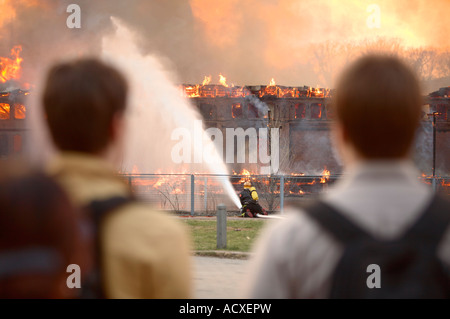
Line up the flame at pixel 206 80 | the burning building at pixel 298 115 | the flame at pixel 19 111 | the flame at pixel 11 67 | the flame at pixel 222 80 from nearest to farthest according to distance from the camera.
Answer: the burning building at pixel 298 115 → the flame at pixel 11 67 → the flame at pixel 19 111 → the flame at pixel 222 80 → the flame at pixel 206 80

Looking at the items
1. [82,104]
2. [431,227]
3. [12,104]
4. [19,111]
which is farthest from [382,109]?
[19,111]

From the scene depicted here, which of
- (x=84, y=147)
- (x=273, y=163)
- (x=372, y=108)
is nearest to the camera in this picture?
(x=372, y=108)

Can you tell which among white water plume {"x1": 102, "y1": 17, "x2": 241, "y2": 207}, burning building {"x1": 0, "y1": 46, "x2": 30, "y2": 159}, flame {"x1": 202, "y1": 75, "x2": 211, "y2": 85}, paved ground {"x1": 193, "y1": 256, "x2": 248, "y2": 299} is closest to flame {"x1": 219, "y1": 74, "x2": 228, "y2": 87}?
flame {"x1": 202, "y1": 75, "x2": 211, "y2": 85}

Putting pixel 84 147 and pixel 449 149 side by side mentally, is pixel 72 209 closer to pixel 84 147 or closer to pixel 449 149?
pixel 84 147

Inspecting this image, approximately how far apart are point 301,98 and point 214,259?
1281 inches

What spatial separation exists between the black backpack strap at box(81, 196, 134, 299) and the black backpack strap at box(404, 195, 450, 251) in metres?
0.85

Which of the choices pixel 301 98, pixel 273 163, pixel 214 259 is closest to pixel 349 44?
pixel 301 98

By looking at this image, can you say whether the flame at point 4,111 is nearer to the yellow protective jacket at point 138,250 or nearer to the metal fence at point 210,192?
the metal fence at point 210,192

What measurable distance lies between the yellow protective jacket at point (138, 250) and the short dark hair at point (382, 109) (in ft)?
2.10

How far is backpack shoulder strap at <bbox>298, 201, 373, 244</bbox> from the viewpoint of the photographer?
1978 millimetres

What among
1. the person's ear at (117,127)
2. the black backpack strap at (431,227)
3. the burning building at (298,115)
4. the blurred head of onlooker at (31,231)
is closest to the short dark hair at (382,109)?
the black backpack strap at (431,227)

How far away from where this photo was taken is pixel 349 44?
46938mm

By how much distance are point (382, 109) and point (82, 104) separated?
96cm

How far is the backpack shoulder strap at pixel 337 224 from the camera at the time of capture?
198cm
